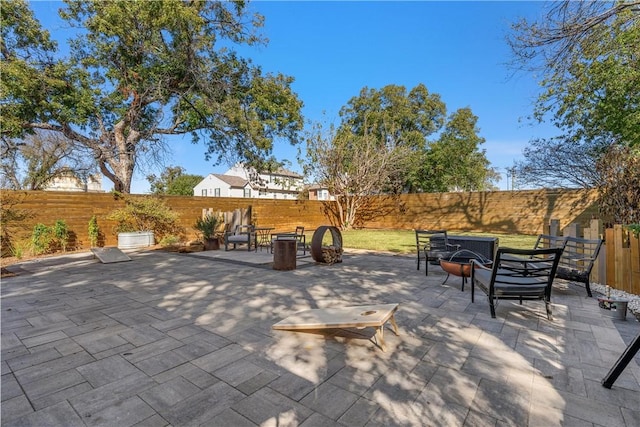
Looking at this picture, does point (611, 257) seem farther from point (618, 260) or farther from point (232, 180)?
point (232, 180)

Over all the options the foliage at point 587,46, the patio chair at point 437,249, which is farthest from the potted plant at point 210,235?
the foliage at point 587,46

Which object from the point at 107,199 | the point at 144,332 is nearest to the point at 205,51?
the point at 107,199

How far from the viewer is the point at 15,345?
2.80 meters

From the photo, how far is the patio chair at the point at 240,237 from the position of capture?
886cm

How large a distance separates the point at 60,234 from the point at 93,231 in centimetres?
79

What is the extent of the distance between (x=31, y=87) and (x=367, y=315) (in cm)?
1224

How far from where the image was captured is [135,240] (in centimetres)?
960

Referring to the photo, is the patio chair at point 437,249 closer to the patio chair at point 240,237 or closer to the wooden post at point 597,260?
the wooden post at point 597,260

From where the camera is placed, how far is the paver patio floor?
1.83 metres

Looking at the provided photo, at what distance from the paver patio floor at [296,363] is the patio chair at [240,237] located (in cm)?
418

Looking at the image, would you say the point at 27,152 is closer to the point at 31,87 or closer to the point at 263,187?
the point at 31,87

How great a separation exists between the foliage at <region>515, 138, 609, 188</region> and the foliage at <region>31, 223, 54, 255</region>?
1808cm

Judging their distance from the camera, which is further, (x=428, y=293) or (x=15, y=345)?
(x=428, y=293)

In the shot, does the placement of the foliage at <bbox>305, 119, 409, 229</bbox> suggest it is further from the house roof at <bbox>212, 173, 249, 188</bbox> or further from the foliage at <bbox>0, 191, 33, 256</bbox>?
the house roof at <bbox>212, 173, 249, 188</bbox>
